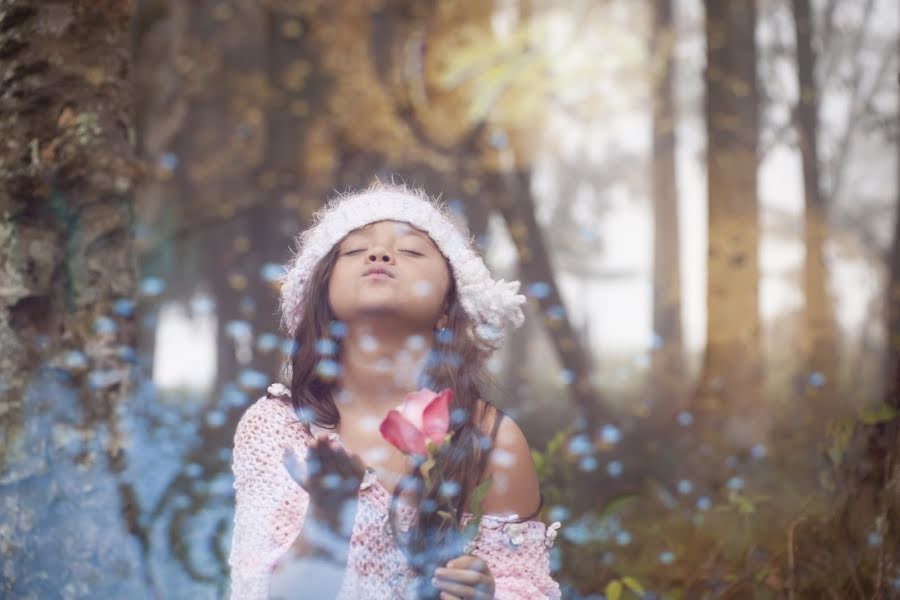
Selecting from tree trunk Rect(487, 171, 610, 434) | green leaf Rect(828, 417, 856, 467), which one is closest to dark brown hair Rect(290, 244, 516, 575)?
green leaf Rect(828, 417, 856, 467)

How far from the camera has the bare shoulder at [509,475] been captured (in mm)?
1681

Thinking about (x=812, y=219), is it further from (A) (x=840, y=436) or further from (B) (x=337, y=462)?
(B) (x=337, y=462)

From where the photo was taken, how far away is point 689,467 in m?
4.77

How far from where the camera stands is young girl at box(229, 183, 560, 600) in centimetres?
156

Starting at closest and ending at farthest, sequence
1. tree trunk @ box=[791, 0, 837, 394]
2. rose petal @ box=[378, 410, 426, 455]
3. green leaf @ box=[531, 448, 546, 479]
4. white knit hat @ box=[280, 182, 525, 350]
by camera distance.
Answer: rose petal @ box=[378, 410, 426, 455]
white knit hat @ box=[280, 182, 525, 350]
green leaf @ box=[531, 448, 546, 479]
tree trunk @ box=[791, 0, 837, 394]

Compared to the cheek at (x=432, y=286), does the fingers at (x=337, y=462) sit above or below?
below

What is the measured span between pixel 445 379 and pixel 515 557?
0.36 m

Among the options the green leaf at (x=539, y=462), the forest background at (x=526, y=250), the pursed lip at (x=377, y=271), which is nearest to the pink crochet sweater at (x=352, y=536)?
the pursed lip at (x=377, y=271)

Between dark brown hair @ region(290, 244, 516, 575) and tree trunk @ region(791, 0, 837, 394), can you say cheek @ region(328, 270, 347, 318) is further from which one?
tree trunk @ region(791, 0, 837, 394)

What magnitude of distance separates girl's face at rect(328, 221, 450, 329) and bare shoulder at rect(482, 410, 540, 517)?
257mm

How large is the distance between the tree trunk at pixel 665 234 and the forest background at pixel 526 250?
1.6 inches

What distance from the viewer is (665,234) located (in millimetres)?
9828

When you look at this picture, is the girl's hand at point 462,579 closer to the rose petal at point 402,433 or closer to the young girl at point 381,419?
the young girl at point 381,419

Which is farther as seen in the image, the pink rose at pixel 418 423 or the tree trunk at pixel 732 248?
the tree trunk at pixel 732 248
